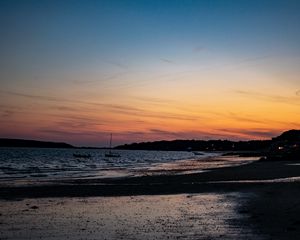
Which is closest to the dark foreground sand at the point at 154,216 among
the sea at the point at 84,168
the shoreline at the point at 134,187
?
the shoreline at the point at 134,187

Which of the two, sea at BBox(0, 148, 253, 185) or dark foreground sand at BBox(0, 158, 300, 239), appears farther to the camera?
sea at BBox(0, 148, 253, 185)

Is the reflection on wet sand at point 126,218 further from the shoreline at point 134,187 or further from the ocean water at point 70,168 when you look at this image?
the ocean water at point 70,168

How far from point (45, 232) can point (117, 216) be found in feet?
10.7

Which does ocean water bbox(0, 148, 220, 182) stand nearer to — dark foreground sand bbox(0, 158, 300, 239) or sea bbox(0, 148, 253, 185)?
sea bbox(0, 148, 253, 185)

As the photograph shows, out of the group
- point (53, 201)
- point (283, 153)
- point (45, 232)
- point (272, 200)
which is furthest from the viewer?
point (283, 153)

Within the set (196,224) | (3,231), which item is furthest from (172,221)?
(3,231)

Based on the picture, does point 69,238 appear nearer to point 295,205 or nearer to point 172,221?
point 172,221

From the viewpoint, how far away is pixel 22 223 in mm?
13000

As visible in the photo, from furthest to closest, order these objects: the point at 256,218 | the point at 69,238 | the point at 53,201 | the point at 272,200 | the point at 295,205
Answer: the point at 53,201 → the point at 272,200 → the point at 295,205 → the point at 256,218 → the point at 69,238

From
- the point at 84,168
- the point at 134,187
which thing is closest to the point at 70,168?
the point at 84,168

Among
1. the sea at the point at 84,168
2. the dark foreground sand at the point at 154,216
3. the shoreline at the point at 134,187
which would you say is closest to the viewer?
the dark foreground sand at the point at 154,216

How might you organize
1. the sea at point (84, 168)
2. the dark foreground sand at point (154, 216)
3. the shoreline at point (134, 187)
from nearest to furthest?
1. the dark foreground sand at point (154, 216)
2. the shoreline at point (134, 187)
3. the sea at point (84, 168)

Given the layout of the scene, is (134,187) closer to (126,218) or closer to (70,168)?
(126,218)

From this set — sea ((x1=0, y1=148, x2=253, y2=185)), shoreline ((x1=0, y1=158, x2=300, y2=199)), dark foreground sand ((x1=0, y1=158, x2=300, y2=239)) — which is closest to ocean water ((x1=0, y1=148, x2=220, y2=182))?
sea ((x1=0, y1=148, x2=253, y2=185))
